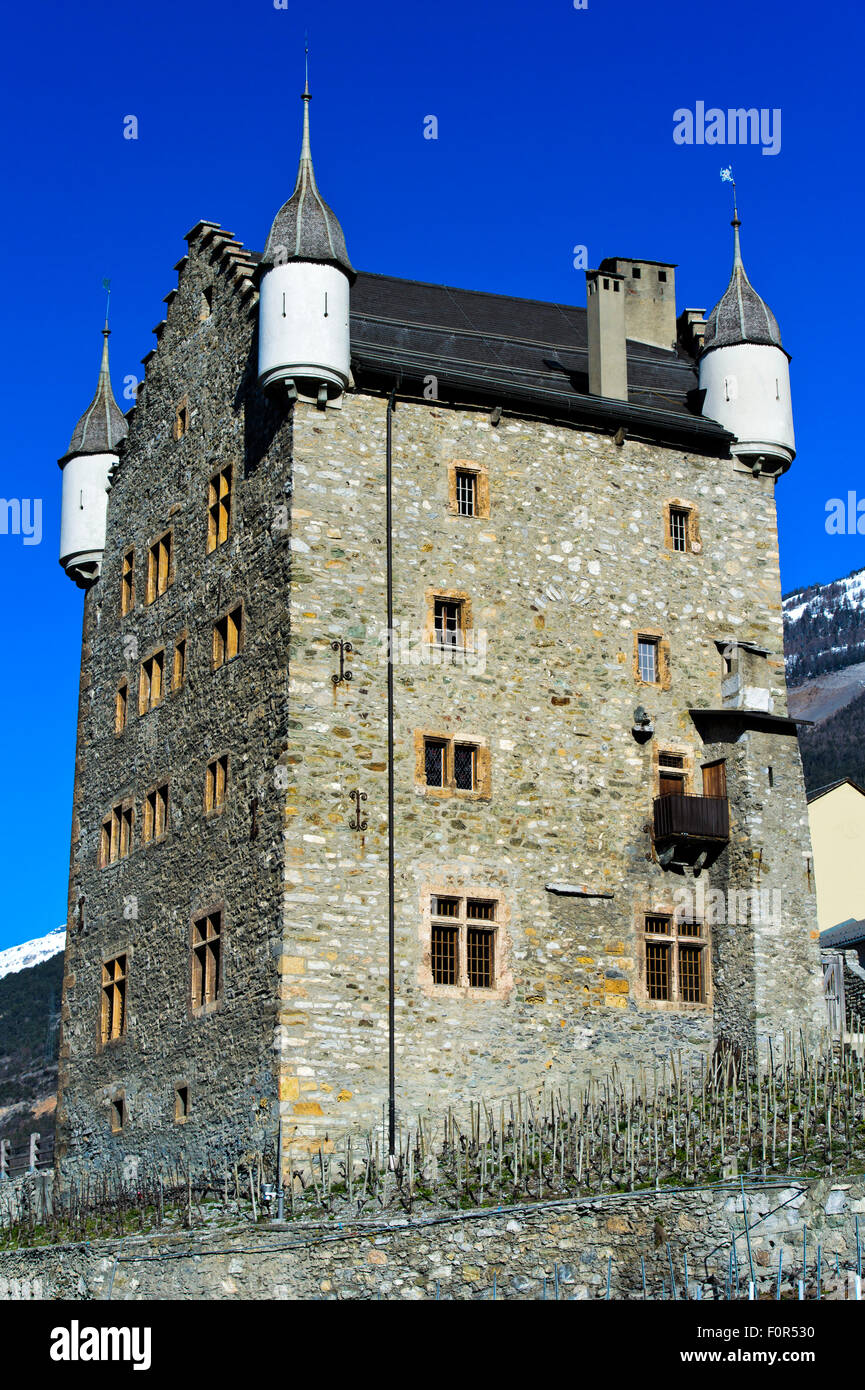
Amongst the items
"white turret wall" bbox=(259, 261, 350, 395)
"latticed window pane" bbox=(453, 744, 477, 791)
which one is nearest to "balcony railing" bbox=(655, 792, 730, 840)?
"latticed window pane" bbox=(453, 744, 477, 791)

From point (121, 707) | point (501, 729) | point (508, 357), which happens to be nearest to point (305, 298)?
point (508, 357)

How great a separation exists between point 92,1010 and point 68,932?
3.03 metres

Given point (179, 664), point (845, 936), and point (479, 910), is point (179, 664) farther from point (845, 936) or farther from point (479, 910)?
point (845, 936)

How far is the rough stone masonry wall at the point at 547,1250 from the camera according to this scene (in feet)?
94.1

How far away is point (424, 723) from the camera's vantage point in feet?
128

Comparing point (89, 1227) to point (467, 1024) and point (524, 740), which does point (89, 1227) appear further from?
point (524, 740)

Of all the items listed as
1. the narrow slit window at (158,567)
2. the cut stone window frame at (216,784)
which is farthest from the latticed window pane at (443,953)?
the narrow slit window at (158,567)

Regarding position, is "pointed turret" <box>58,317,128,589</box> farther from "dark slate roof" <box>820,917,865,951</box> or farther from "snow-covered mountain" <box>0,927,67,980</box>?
"snow-covered mountain" <box>0,927,67,980</box>

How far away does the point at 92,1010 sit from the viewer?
4572 centimetres

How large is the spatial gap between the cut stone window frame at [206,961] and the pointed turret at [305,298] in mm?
10522

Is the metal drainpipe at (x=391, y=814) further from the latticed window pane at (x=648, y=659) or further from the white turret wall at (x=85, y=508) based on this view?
the white turret wall at (x=85, y=508)

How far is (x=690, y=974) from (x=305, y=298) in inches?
618
